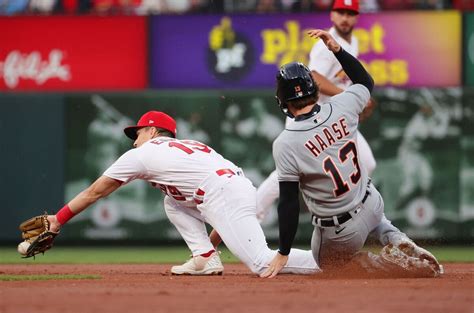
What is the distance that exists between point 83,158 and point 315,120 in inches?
251

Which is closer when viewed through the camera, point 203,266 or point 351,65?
point 351,65

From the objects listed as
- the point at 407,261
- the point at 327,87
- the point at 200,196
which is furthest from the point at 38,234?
the point at 327,87

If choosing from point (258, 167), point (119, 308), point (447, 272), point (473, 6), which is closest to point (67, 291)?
point (119, 308)

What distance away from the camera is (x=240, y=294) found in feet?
20.4

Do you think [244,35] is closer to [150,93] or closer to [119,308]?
[150,93]

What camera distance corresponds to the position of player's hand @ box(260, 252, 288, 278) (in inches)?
280

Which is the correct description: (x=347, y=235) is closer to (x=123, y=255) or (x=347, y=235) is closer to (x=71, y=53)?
(x=123, y=255)

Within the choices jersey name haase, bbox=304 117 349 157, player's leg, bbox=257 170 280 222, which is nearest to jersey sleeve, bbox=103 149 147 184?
jersey name haase, bbox=304 117 349 157

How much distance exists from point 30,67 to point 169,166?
613 cm

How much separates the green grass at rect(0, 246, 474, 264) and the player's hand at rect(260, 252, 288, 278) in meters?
3.12

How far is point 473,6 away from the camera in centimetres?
1286

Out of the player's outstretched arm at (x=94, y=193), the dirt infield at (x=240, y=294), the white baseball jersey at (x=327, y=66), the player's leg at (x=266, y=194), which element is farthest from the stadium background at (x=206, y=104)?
the player's outstretched arm at (x=94, y=193)

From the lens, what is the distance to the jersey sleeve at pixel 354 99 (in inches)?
280

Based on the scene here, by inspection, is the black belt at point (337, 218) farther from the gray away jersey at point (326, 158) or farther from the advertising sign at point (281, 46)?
the advertising sign at point (281, 46)
